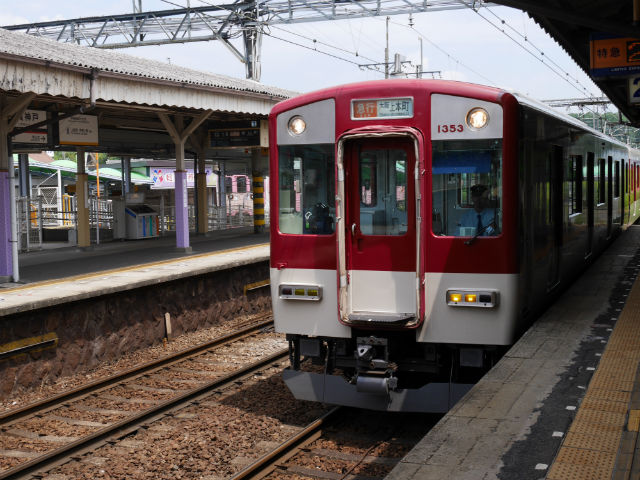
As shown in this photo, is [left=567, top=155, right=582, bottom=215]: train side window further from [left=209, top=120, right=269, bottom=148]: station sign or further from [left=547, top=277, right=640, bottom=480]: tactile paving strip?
[left=209, top=120, right=269, bottom=148]: station sign

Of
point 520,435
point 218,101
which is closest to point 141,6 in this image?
point 218,101

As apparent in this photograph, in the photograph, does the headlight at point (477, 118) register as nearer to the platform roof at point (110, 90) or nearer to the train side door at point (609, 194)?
the platform roof at point (110, 90)

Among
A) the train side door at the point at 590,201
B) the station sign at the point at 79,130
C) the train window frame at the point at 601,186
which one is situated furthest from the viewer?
the station sign at the point at 79,130

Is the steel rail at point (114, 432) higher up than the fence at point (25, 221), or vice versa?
the fence at point (25, 221)

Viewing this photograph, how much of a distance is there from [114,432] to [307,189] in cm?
281

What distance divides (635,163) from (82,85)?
630 inches

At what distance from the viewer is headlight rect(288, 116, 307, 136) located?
21.4 ft

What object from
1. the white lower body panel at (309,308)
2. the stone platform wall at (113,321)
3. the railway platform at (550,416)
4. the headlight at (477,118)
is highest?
the headlight at (477,118)

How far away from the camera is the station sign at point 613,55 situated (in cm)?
1002

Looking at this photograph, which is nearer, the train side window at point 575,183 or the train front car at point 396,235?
the train front car at point 396,235

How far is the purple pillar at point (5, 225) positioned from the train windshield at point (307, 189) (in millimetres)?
6085

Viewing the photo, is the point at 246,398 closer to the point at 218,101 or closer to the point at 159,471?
the point at 159,471

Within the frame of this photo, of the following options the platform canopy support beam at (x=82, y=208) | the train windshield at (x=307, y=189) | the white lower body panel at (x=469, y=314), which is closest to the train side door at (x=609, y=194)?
the white lower body panel at (x=469, y=314)

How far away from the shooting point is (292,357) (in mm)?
6969
